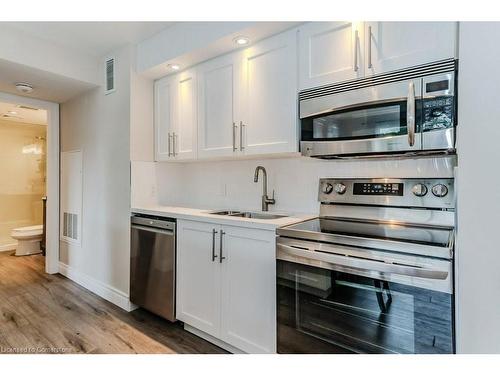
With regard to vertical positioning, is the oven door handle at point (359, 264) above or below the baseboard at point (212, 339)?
above

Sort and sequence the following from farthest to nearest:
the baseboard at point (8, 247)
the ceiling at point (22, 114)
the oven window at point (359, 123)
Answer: the baseboard at point (8, 247)
the ceiling at point (22, 114)
the oven window at point (359, 123)

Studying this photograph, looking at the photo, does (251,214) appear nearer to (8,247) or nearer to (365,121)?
(365,121)

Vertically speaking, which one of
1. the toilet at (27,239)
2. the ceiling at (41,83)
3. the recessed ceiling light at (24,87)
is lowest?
the toilet at (27,239)

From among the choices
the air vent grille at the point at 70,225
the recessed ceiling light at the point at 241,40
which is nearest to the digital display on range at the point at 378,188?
the recessed ceiling light at the point at 241,40

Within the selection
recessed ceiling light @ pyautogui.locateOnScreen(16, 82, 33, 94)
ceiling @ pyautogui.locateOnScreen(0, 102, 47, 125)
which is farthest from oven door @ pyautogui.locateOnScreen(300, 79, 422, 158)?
ceiling @ pyautogui.locateOnScreen(0, 102, 47, 125)

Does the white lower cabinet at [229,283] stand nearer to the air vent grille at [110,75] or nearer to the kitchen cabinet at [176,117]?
the kitchen cabinet at [176,117]

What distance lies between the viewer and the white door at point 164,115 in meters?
2.67

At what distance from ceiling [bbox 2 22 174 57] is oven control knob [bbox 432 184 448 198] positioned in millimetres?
2243

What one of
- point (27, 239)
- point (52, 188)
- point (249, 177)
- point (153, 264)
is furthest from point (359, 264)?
point (27, 239)

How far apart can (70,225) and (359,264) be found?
133 inches

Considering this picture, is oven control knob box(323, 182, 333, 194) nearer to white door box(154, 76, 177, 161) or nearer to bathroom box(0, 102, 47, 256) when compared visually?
white door box(154, 76, 177, 161)

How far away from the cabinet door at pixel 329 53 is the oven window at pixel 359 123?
21 cm
